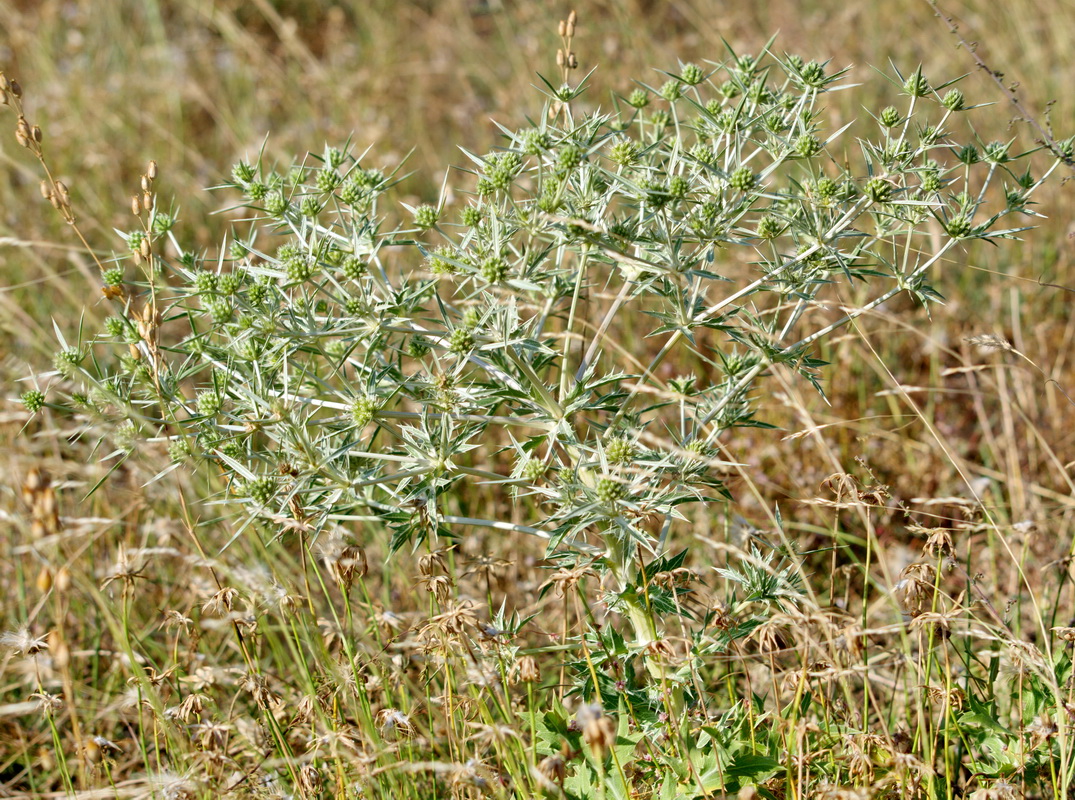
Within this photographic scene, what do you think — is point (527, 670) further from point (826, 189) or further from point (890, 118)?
point (890, 118)

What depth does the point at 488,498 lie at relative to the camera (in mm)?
3498

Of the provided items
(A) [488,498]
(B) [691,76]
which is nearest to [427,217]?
(B) [691,76]

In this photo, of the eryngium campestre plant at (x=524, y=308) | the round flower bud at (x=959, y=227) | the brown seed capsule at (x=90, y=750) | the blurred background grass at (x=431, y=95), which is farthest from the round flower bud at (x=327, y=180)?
the blurred background grass at (x=431, y=95)

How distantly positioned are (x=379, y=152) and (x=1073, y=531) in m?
4.42

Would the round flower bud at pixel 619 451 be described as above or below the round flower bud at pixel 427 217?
below

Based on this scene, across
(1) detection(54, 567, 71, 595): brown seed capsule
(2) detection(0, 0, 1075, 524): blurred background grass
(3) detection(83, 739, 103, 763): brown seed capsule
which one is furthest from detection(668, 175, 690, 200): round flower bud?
(2) detection(0, 0, 1075, 524): blurred background grass

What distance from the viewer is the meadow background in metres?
1.95

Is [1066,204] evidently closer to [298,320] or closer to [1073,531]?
[1073,531]

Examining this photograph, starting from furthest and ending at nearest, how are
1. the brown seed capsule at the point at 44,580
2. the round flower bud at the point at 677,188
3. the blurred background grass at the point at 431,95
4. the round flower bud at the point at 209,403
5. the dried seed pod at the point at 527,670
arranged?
the blurred background grass at the point at 431,95 < the round flower bud at the point at 209,403 < the round flower bud at the point at 677,188 < the dried seed pod at the point at 527,670 < the brown seed capsule at the point at 44,580

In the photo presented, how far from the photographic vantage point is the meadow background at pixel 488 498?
1.95 meters

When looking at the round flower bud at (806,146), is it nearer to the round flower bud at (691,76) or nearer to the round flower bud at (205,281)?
the round flower bud at (691,76)

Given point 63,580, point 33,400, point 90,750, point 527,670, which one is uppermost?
point 33,400

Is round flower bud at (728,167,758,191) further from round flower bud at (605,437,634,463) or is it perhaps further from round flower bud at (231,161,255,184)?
round flower bud at (231,161,255,184)

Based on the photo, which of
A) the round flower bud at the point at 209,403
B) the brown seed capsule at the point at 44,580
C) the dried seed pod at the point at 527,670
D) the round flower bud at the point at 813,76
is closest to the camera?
the brown seed capsule at the point at 44,580
